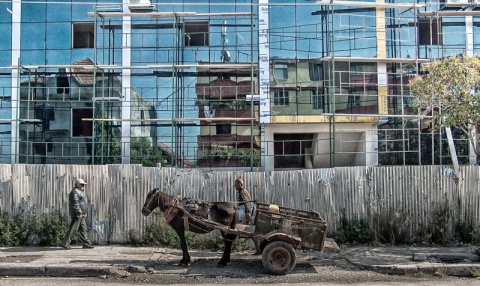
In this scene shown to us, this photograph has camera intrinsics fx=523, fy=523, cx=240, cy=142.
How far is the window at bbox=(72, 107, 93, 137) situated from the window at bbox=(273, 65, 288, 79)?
7.23m

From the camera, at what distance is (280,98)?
1995 cm

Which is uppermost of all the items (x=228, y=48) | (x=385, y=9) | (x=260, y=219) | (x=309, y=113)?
(x=385, y=9)

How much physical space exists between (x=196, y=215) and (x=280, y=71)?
10.1 m

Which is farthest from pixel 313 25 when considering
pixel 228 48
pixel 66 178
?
pixel 66 178

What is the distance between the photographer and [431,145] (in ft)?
64.4

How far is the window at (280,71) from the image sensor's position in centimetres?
1989

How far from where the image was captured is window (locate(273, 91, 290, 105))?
19922 millimetres

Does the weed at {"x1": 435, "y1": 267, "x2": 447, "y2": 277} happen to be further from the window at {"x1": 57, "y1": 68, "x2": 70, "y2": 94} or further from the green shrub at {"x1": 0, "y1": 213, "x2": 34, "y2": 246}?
the window at {"x1": 57, "y1": 68, "x2": 70, "y2": 94}

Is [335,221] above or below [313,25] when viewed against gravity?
below

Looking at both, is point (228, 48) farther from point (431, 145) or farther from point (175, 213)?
point (175, 213)

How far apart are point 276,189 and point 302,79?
747 centimetres

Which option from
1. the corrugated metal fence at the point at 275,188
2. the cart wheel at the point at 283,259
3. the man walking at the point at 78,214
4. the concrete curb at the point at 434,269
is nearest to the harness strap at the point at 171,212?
the cart wheel at the point at 283,259

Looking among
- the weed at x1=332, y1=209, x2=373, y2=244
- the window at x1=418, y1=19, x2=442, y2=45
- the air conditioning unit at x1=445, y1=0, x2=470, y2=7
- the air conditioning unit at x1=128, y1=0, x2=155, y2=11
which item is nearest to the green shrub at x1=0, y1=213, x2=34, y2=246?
the weed at x1=332, y1=209, x2=373, y2=244

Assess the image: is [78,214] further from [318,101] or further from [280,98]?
[318,101]
